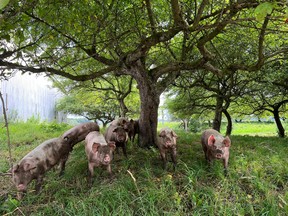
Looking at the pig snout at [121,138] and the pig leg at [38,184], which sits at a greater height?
the pig snout at [121,138]

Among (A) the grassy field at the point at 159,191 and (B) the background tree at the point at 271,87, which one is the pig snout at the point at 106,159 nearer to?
(A) the grassy field at the point at 159,191

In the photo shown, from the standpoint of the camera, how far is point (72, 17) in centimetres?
450

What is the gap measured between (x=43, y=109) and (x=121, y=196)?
52.6 ft

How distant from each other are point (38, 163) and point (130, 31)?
291cm

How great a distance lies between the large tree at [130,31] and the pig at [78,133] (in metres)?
1.22

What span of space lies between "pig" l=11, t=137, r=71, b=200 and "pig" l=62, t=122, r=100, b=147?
30cm

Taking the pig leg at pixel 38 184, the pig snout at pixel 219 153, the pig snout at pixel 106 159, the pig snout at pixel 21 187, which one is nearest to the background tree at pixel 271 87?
the pig snout at pixel 219 153

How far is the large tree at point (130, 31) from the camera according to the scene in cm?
364

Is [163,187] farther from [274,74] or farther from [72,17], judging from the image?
[274,74]

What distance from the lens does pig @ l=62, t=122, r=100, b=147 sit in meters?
4.87

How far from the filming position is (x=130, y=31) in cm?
489

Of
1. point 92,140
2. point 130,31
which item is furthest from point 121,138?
point 130,31

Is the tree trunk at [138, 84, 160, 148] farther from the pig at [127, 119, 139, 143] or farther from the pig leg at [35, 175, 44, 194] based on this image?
the pig leg at [35, 175, 44, 194]

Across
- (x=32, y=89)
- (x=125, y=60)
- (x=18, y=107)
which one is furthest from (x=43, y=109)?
(x=125, y=60)
